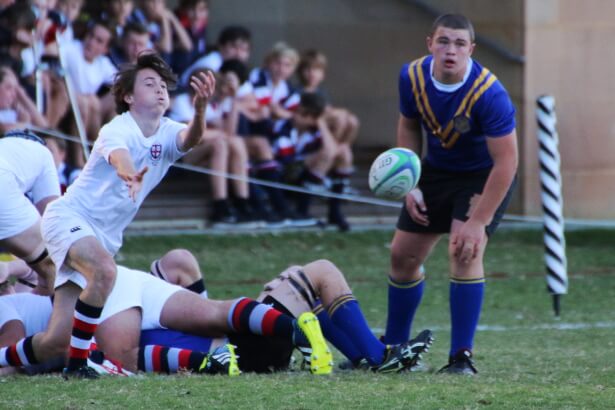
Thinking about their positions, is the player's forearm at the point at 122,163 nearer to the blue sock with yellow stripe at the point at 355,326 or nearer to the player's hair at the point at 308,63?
the blue sock with yellow stripe at the point at 355,326

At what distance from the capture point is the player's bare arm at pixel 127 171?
590cm

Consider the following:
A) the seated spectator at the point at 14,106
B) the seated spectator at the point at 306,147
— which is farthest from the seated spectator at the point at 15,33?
the seated spectator at the point at 306,147

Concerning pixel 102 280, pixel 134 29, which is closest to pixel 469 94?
pixel 102 280

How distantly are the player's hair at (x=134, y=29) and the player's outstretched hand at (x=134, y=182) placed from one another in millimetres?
6853

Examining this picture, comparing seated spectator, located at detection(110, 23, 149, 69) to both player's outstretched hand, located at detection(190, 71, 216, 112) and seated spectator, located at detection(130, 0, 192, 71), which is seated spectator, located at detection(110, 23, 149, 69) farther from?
player's outstretched hand, located at detection(190, 71, 216, 112)

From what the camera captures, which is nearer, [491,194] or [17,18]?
[491,194]

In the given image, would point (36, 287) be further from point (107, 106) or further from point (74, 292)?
point (107, 106)

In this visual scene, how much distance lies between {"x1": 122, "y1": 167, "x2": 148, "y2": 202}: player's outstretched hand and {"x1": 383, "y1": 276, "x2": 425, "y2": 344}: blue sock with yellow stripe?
1.88 m

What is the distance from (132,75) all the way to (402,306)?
2.01m

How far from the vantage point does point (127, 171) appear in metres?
5.98

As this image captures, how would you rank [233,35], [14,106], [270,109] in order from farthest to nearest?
1. [270,109]
2. [233,35]
3. [14,106]

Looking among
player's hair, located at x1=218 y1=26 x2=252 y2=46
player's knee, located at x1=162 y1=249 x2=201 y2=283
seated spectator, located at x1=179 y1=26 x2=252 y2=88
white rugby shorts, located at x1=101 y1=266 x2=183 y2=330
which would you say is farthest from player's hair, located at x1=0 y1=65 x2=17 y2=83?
white rugby shorts, located at x1=101 y1=266 x2=183 y2=330

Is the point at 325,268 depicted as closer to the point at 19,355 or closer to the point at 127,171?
the point at 127,171

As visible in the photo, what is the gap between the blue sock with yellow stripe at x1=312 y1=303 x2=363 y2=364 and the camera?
6449mm
